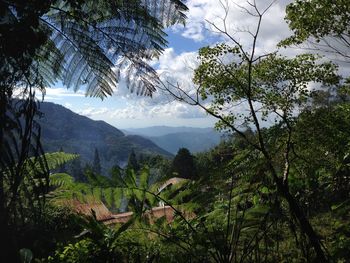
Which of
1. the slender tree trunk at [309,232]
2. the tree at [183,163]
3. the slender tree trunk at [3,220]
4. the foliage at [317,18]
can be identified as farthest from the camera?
the tree at [183,163]

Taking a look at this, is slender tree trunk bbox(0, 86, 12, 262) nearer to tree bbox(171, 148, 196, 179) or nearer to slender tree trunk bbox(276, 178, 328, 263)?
slender tree trunk bbox(276, 178, 328, 263)

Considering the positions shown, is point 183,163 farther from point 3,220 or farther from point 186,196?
point 3,220

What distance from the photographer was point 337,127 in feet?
22.4

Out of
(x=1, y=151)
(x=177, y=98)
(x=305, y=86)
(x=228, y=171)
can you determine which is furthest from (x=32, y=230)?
(x=305, y=86)

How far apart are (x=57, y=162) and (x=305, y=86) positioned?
5.02 m

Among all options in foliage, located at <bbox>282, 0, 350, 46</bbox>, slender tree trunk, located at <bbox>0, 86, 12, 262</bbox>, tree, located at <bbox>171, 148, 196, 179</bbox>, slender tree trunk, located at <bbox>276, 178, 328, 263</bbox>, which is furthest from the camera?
tree, located at <bbox>171, 148, 196, 179</bbox>

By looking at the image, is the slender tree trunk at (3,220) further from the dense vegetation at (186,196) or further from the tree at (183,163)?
the tree at (183,163)

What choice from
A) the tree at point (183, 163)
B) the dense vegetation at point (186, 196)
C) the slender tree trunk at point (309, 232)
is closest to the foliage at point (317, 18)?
the dense vegetation at point (186, 196)

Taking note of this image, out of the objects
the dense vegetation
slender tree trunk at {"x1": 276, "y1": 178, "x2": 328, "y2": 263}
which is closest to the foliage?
the dense vegetation

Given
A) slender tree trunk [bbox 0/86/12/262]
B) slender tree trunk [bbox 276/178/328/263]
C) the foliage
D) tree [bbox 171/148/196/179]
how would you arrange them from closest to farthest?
1. slender tree trunk [bbox 0/86/12/262]
2. slender tree trunk [bbox 276/178/328/263]
3. the foliage
4. tree [bbox 171/148/196/179]

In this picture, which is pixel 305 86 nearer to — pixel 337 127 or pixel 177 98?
pixel 337 127

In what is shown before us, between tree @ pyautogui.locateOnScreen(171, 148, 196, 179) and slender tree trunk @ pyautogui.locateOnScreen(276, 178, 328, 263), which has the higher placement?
slender tree trunk @ pyautogui.locateOnScreen(276, 178, 328, 263)

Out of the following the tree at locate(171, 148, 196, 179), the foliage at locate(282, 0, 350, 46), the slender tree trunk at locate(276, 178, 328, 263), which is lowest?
the tree at locate(171, 148, 196, 179)

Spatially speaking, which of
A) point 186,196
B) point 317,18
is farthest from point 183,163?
point 186,196
